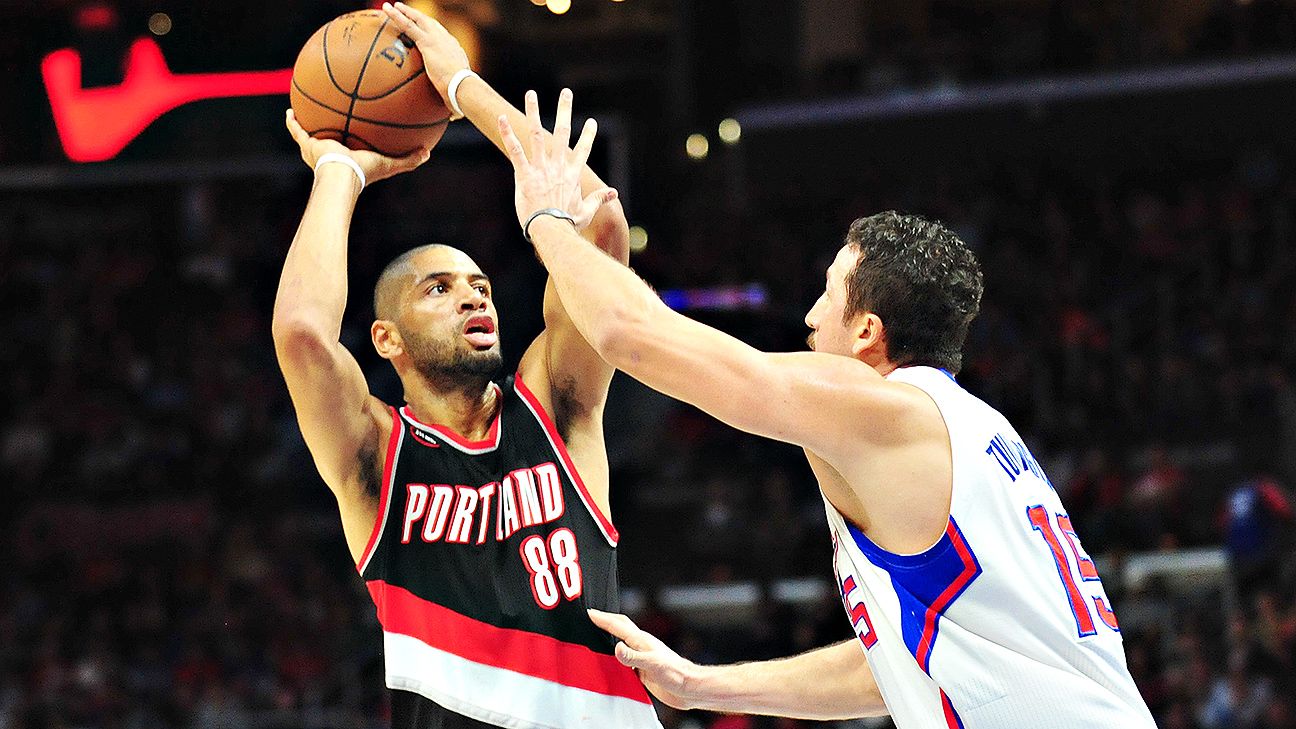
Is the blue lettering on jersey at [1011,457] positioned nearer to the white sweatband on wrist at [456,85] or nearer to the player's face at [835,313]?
the player's face at [835,313]

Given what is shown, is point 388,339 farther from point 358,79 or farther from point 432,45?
point 432,45

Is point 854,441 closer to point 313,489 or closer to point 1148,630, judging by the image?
point 1148,630

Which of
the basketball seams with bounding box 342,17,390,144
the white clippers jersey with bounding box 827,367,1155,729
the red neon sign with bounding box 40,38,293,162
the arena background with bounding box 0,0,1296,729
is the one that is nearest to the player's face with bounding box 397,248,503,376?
the basketball seams with bounding box 342,17,390,144

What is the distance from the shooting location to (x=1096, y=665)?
108 inches

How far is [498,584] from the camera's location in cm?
352

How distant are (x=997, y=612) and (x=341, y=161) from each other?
6.39 ft

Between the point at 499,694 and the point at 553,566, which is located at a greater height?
the point at 553,566

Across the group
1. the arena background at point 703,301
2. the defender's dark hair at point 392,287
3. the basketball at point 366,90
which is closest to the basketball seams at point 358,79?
the basketball at point 366,90

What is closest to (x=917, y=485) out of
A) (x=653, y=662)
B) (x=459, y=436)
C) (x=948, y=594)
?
(x=948, y=594)

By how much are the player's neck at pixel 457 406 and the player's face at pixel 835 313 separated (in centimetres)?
103

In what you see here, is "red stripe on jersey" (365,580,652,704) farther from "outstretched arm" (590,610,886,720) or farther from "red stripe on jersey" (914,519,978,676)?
"red stripe on jersey" (914,519,978,676)

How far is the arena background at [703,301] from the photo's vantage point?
10.5 metres

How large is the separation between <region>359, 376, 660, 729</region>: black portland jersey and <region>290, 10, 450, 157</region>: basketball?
2.51ft

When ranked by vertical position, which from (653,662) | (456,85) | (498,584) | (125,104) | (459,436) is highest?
(456,85)
